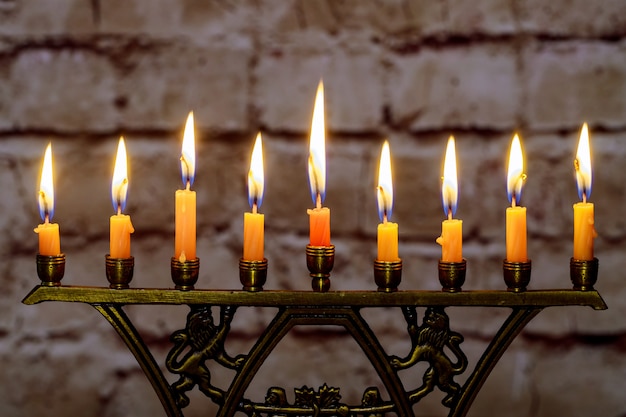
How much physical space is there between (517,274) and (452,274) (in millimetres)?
80

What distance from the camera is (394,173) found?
1.39 metres

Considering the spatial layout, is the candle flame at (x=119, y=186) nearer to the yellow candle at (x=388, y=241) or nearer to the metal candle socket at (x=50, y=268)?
the metal candle socket at (x=50, y=268)

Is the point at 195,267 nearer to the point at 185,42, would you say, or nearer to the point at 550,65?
the point at 185,42

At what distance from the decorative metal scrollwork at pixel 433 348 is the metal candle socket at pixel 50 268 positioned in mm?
430

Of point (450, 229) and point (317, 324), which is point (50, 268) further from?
point (450, 229)

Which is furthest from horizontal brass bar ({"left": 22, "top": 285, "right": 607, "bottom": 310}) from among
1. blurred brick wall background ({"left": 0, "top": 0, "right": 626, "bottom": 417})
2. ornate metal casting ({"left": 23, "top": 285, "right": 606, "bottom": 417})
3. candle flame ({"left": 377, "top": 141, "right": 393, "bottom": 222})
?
blurred brick wall background ({"left": 0, "top": 0, "right": 626, "bottom": 417})

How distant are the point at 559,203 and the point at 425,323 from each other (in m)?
0.42

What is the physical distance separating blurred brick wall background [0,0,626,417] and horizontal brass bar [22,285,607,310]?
1.07 ft

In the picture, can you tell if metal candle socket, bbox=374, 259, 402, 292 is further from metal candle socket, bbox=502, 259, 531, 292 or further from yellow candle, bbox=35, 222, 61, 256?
yellow candle, bbox=35, 222, 61, 256

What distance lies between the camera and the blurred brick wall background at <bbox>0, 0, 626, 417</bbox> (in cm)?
137

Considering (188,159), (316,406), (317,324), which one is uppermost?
(188,159)

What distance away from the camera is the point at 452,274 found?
105 centimetres

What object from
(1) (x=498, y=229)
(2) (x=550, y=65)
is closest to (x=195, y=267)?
(1) (x=498, y=229)

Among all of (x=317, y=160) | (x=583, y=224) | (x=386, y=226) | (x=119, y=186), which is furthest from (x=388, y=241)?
(x=119, y=186)
